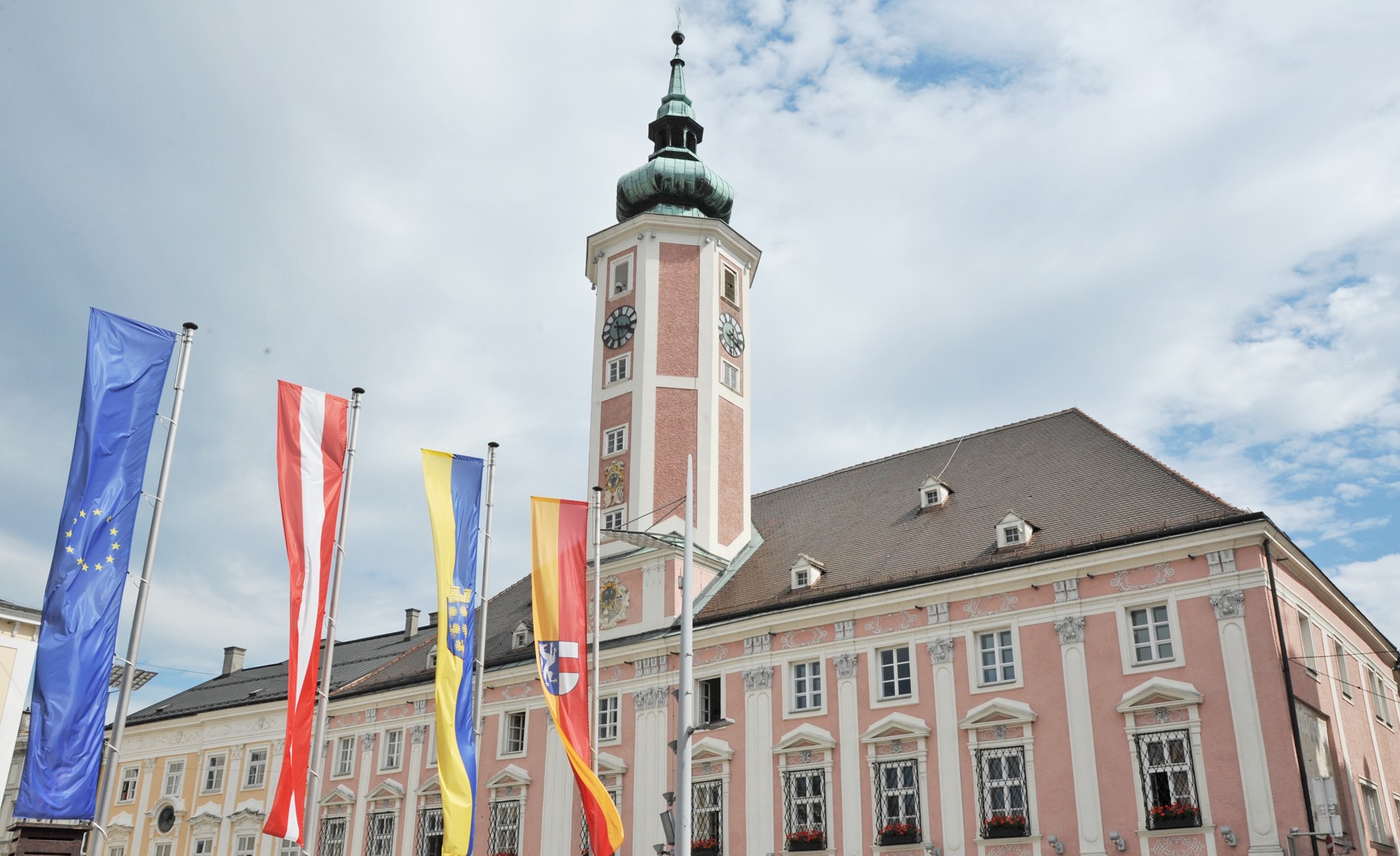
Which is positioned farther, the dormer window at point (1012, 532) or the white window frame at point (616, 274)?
the white window frame at point (616, 274)

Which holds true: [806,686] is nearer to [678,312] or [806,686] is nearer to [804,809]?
[804,809]

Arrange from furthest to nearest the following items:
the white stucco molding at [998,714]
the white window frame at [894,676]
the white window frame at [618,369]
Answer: the white window frame at [618,369], the white window frame at [894,676], the white stucco molding at [998,714]

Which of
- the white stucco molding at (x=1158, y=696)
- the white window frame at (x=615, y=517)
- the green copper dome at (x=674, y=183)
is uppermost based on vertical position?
the green copper dome at (x=674, y=183)

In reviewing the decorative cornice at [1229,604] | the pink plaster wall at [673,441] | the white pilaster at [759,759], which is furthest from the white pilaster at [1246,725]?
the pink plaster wall at [673,441]

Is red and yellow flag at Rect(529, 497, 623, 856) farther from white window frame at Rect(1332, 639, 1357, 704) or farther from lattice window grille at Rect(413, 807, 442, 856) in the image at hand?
white window frame at Rect(1332, 639, 1357, 704)

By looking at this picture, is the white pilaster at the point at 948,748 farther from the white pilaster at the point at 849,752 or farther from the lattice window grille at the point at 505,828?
the lattice window grille at the point at 505,828

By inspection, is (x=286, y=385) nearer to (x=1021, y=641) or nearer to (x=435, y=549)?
(x=435, y=549)

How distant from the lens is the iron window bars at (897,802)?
94.8 ft

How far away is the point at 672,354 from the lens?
41.3m

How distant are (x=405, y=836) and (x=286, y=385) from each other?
23.5m

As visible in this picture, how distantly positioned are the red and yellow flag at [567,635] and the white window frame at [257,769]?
85.6 feet

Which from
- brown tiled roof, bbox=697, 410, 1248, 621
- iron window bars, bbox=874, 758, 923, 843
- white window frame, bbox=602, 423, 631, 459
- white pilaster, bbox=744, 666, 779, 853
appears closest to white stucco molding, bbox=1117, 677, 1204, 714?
brown tiled roof, bbox=697, 410, 1248, 621

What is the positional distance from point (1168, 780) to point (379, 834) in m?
26.5

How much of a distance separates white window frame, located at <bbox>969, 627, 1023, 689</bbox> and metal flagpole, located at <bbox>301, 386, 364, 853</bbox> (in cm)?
1607
